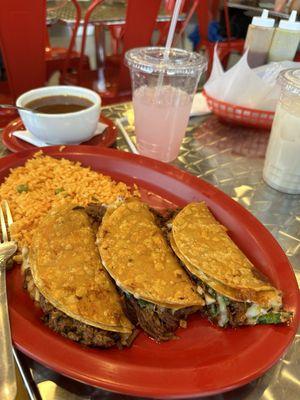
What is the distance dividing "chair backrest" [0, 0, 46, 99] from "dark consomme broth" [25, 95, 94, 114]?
1.18 meters

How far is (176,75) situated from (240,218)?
0.66m

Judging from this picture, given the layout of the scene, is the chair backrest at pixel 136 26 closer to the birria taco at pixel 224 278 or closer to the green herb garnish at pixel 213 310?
the birria taco at pixel 224 278

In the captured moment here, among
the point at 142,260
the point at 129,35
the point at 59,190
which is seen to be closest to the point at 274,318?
the point at 142,260

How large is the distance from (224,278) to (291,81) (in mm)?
802

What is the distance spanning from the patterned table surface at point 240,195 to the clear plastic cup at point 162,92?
0.49 feet

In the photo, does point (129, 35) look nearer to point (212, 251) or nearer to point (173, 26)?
point (173, 26)

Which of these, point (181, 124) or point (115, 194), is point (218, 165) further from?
point (115, 194)

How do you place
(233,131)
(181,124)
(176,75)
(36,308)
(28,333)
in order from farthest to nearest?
(233,131) < (181,124) < (176,75) < (36,308) < (28,333)

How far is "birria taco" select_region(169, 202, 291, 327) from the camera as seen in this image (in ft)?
2.87

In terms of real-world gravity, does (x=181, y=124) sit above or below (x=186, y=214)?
above

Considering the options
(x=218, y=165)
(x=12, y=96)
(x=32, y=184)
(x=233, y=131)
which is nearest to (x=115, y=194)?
(x=32, y=184)

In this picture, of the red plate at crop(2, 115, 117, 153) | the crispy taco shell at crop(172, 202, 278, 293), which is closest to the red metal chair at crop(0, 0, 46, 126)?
the red plate at crop(2, 115, 117, 153)

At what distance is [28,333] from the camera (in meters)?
0.78

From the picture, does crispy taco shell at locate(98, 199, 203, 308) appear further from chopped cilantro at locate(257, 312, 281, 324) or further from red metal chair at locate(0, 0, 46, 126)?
red metal chair at locate(0, 0, 46, 126)
